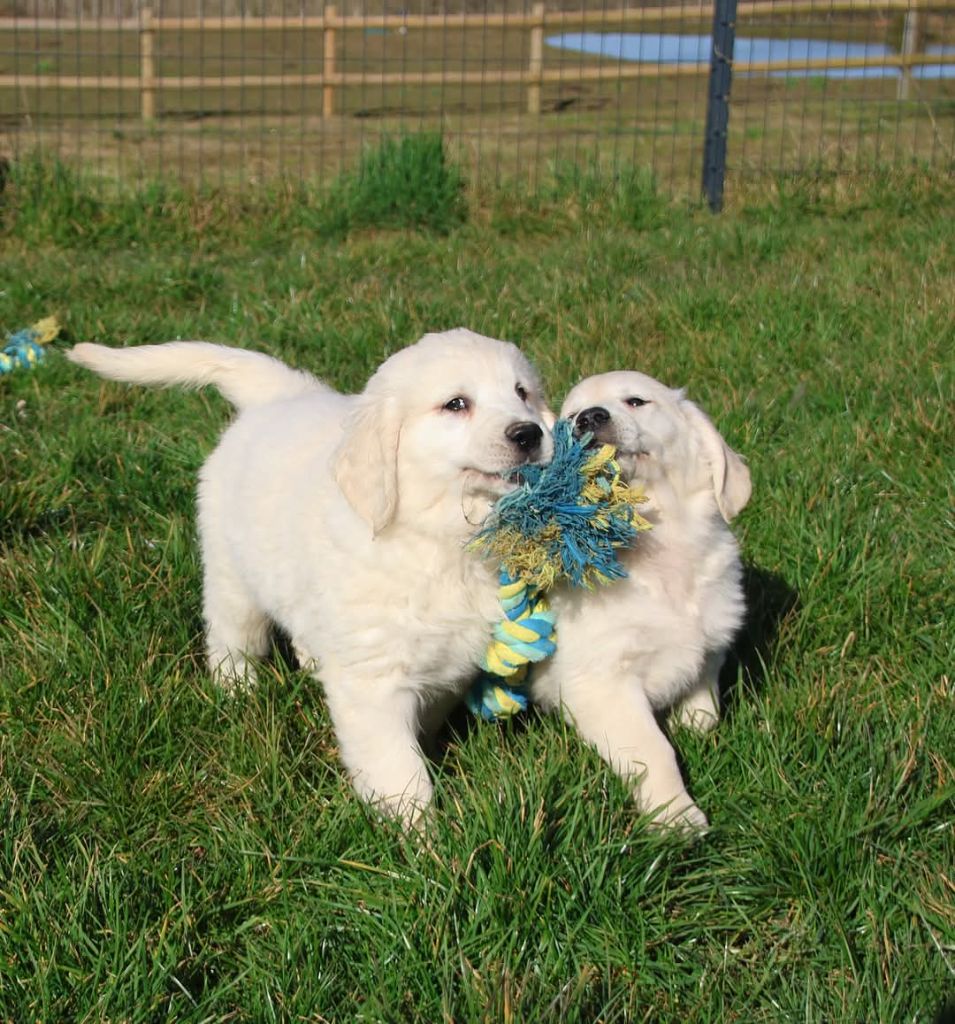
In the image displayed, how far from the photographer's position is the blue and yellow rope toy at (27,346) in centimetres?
397

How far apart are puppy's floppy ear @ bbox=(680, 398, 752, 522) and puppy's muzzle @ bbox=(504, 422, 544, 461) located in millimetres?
514

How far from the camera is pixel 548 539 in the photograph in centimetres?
211

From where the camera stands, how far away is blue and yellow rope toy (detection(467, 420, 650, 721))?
6.87 ft

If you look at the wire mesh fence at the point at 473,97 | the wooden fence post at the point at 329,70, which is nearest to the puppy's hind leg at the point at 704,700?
the wire mesh fence at the point at 473,97

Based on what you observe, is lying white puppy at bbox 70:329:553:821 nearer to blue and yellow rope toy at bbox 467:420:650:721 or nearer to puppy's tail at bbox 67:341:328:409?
blue and yellow rope toy at bbox 467:420:650:721

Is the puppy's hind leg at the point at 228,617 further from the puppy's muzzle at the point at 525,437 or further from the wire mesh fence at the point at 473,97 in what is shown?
the wire mesh fence at the point at 473,97

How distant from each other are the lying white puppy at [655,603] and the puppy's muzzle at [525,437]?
0.23m

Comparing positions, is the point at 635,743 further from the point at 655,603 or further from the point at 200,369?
the point at 200,369

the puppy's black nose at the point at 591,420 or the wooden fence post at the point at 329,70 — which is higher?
the wooden fence post at the point at 329,70

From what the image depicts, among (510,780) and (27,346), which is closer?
(510,780)

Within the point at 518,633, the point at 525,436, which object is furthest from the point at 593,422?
the point at 518,633

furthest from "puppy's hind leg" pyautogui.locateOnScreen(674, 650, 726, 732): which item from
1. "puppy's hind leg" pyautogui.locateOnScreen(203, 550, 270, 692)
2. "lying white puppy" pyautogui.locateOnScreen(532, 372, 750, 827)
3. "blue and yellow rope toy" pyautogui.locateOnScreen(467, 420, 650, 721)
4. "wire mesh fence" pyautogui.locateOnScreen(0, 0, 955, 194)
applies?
"wire mesh fence" pyautogui.locateOnScreen(0, 0, 955, 194)

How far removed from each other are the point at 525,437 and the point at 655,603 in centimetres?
45

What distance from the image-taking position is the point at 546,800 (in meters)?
1.88
